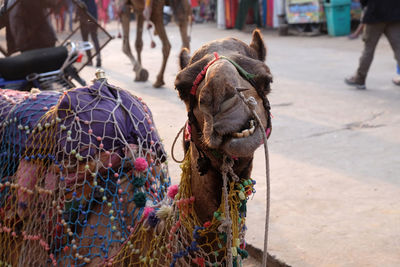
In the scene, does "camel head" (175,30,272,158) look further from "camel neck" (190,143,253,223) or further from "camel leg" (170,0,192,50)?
"camel leg" (170,0,192,50)

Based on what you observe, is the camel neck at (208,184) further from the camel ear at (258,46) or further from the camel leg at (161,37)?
the camel leg at (161,37)

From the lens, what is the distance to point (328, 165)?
464cm

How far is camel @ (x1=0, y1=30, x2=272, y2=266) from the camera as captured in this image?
1.60 metres

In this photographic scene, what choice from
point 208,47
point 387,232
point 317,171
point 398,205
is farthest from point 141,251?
point 317,171

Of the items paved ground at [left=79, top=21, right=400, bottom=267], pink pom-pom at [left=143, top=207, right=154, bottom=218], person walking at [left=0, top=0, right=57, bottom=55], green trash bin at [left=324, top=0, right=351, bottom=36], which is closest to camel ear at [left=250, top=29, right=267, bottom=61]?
pink pom-pom at [left=143, top=207, right=154, bottom=218]

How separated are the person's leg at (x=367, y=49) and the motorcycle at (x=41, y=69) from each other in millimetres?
4140

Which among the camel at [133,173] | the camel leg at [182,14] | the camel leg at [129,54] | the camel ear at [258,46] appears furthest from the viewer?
the camel leg at [129,54]

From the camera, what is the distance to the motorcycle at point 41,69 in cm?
473

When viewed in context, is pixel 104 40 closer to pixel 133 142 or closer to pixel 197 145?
pixel 133 142

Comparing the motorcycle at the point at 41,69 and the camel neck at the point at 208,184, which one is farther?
the motorcycle at the point at 41,69

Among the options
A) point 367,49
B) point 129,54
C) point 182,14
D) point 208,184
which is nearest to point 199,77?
point 208,184

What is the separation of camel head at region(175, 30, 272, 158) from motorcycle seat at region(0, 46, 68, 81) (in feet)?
11.0

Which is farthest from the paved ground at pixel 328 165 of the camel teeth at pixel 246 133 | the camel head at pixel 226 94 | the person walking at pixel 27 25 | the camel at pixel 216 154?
the camel teeth at pixel 246 133

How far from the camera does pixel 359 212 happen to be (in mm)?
3617
